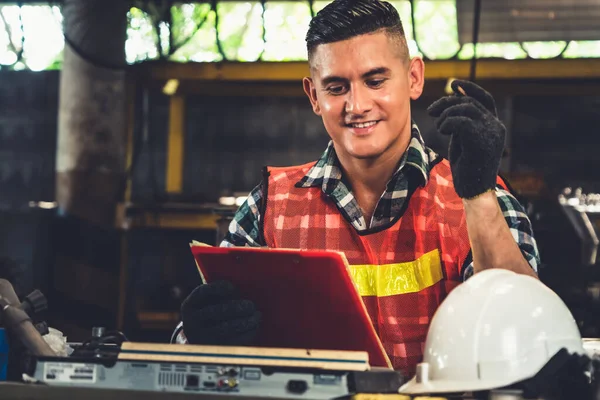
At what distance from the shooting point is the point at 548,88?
5.29 metres

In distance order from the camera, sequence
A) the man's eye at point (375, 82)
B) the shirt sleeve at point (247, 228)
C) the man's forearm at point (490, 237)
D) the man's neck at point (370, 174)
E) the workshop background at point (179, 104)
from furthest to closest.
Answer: the workshop background at point (179, 104) < the shirt sleeve at point (247, 228) < the man's neck at point (370, 174) < the man's eye at point (375, 82) < the man's forearm at point (490, 237)

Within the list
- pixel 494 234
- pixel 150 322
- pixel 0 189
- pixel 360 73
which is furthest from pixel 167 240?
pixel 494 234

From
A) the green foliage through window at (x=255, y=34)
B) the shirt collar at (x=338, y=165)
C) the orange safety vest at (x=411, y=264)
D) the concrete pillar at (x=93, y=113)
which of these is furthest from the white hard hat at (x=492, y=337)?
the concrete pillar at (x=93, y=113)

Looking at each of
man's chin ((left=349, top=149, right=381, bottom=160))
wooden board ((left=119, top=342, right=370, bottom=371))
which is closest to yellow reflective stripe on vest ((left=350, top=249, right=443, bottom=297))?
man's chin ((left=349, top=149, right=381, bottom=160))

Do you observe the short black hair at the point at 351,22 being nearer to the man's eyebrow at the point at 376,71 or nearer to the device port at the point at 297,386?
the man's eyebrow at the point at 376,71

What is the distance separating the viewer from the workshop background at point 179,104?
16.6 ft

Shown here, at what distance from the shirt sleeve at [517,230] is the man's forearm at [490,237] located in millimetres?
216

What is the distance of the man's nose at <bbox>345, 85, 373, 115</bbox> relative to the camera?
7.18ft

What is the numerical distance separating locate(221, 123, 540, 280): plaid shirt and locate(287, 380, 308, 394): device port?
87 cm

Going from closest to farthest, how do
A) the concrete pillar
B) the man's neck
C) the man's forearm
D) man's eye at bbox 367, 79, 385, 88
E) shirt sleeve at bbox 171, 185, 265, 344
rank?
the man's forearm → man's eye at bbox 367, 79, 385, 88 → the man's neck → shirt sleeve at bbox 171, 185, 265, 344 → the concrete pillar

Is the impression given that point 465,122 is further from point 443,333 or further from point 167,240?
point 167,240

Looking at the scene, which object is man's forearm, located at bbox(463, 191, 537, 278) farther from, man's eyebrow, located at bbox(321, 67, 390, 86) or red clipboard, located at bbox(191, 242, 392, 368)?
man's eyebrow, located at bbox(321, 67, 390, 86)

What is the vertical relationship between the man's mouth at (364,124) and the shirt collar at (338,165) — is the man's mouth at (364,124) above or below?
above

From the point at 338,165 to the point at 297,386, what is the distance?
3.68ft
